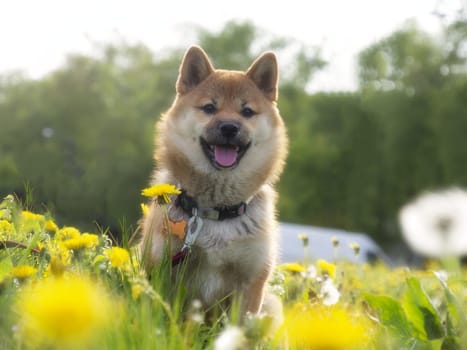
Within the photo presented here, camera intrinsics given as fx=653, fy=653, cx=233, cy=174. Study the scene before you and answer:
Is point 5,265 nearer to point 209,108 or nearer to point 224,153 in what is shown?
point 224,153

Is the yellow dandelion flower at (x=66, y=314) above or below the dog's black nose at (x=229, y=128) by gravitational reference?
above

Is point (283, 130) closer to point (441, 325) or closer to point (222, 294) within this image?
point (222, 294)

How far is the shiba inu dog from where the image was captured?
12.1 ft

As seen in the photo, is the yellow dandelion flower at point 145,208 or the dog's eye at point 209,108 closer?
the yellow dandelion flower at point 145,208

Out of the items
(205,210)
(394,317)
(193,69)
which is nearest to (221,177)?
(205,210)

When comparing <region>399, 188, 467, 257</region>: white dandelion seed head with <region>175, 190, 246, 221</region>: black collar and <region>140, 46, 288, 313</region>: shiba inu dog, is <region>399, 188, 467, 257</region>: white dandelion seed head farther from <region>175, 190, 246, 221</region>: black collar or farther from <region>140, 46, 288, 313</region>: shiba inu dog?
<region>175, 190, 246, 221</region>: black collar

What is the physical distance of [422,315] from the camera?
3002mm

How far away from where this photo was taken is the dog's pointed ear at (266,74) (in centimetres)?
470

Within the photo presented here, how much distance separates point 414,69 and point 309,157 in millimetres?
7150

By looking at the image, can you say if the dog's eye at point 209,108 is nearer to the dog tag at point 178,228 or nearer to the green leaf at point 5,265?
the dog tag at point 178,228

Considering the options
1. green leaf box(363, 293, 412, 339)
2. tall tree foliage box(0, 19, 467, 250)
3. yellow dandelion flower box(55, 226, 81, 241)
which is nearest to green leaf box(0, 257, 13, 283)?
yellow dandelion flower box(55, 226, 81, 241)

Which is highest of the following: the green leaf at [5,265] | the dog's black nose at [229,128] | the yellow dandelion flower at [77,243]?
the dog's black nose at [229,128]

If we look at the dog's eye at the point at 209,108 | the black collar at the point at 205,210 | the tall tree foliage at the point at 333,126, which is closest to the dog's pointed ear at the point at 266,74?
the dog's eye at the point at 209,108

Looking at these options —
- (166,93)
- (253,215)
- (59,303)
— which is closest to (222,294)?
(253,215)
